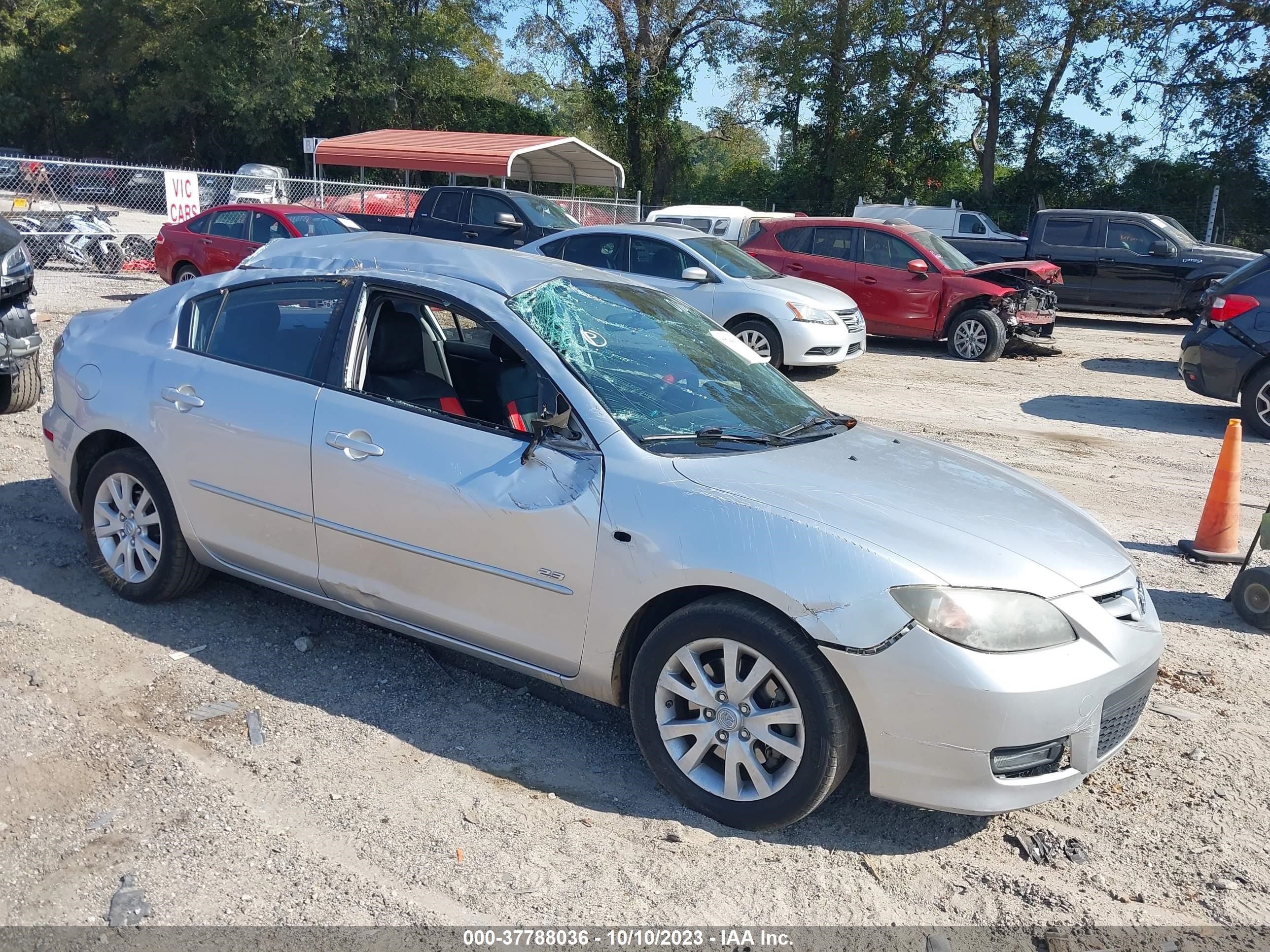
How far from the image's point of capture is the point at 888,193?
3519 cm

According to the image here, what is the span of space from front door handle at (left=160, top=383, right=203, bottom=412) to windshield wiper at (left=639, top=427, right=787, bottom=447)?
6.75 feet

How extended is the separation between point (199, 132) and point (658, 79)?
23.4 m

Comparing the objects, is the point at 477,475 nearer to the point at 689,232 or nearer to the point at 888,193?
the point at 689,232

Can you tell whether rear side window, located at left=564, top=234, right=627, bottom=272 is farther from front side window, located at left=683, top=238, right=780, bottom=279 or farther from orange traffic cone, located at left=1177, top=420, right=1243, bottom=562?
orange traffic cone, located at left=1177, top=420, right=1243, bottom=562

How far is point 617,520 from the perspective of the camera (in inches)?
138

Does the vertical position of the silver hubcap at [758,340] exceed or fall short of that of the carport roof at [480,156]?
it falls short

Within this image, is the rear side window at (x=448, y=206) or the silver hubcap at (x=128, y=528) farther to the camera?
the rear side window at (x=448, y=206)

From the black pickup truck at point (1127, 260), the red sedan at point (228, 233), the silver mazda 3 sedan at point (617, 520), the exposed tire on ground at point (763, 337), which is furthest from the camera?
the black pickup truck at point (1127, 260)

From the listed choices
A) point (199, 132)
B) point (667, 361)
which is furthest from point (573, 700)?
point (199, 132)

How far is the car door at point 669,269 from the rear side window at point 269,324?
7853 millimetres

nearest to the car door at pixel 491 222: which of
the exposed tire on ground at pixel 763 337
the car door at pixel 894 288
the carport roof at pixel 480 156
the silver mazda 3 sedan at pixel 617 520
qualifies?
the car door at pixel 894 288

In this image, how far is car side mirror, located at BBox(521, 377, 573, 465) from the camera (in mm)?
3713

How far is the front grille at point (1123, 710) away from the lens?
10.8ft

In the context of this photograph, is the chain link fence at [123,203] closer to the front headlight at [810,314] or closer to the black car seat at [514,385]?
the front headlight at [810,314]
